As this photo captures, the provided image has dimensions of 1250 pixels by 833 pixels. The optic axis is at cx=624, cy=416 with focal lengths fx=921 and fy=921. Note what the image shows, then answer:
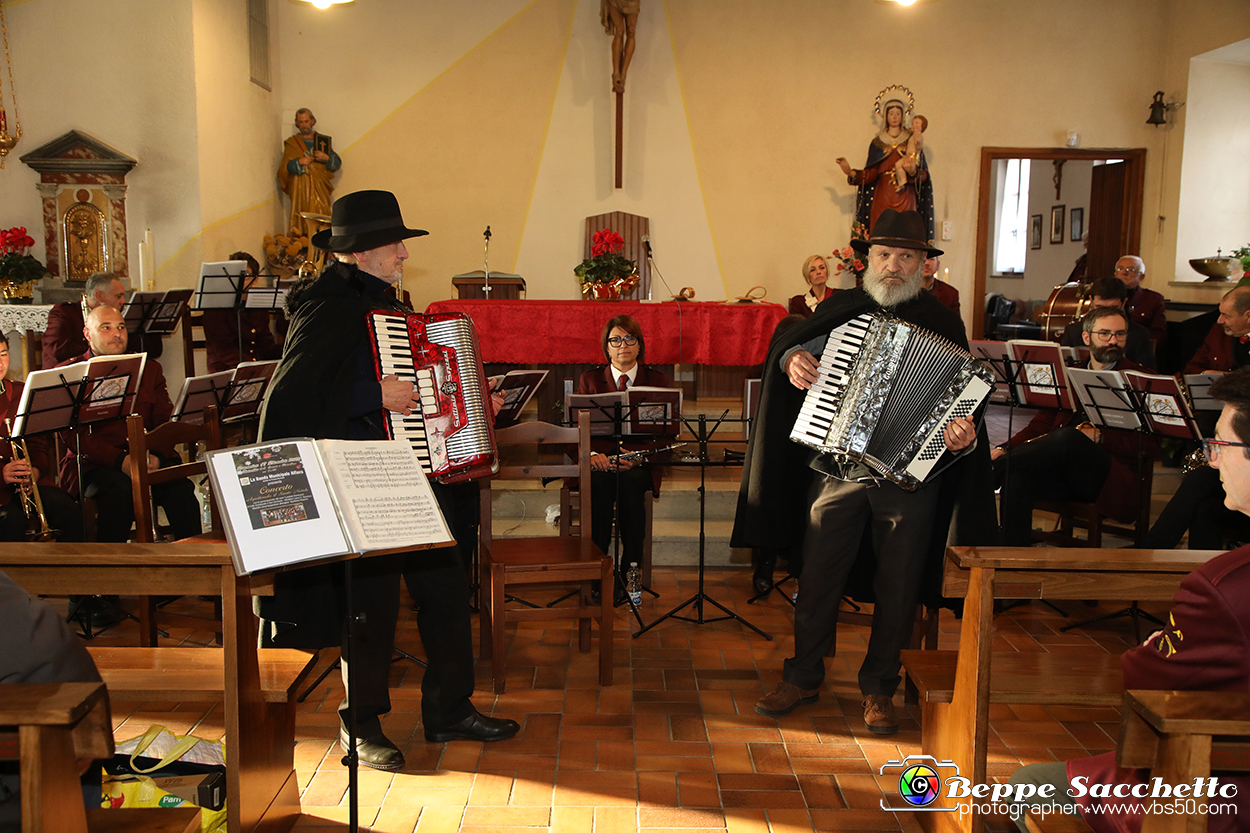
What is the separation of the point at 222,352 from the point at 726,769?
5.84m

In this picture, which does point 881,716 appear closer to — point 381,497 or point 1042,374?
point 381,497

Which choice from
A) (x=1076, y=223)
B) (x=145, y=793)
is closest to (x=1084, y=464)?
(x=145, y=793)

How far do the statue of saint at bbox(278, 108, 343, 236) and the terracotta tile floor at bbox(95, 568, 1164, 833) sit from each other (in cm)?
614

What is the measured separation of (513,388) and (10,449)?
237cm

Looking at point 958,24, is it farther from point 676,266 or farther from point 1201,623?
point 1201,623

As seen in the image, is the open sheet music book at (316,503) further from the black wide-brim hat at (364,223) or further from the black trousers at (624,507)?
the black trousers at (624,507)

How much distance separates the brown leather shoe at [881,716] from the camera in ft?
10.9

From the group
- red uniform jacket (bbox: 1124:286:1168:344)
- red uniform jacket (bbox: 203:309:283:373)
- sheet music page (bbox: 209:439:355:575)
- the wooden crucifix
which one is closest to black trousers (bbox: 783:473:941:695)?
sheet music page (bbox: 209:439:355:575)

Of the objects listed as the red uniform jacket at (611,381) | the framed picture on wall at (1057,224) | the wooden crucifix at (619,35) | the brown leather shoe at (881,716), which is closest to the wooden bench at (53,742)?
the brown leather shoe at (881,716)

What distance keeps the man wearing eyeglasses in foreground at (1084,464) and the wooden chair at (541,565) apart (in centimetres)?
217

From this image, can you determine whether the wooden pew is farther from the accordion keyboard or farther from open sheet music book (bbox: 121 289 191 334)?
open sheet music book (bbox: 121 289 191 334)

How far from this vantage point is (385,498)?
85.6 inches

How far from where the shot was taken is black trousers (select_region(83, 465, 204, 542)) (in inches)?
180

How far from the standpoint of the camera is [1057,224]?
13.0 meters
